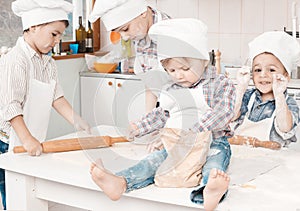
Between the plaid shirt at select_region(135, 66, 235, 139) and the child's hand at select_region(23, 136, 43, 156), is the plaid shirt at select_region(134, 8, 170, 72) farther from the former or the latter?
the child's hand at select_region(23, 136, 43, 156)

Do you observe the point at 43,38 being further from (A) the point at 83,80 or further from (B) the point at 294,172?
(A) the point at 83,80

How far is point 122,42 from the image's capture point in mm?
1431

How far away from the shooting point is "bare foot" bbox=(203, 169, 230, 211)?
3.92 ft

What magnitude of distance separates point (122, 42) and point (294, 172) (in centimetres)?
66

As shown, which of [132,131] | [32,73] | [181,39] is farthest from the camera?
[32,73]

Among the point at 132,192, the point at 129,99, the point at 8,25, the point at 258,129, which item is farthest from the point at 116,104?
the point at 8,25

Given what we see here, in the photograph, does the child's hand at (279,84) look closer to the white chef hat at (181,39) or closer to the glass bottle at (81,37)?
the white chef hat at (181,39)

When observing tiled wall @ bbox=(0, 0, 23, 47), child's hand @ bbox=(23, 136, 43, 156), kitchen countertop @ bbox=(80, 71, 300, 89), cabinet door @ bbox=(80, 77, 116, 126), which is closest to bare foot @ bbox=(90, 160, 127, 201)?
cabinet door @ bbox=(80, 77, 116, 126)

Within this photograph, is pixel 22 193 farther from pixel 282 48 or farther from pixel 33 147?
pixel 282 48

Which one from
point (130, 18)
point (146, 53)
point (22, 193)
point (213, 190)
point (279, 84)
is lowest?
point (22, 193)

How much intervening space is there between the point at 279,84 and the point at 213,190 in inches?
27.5

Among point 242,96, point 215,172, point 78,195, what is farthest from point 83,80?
point 215,172

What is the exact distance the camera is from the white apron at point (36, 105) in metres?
2.06

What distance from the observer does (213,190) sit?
3.94 feet
